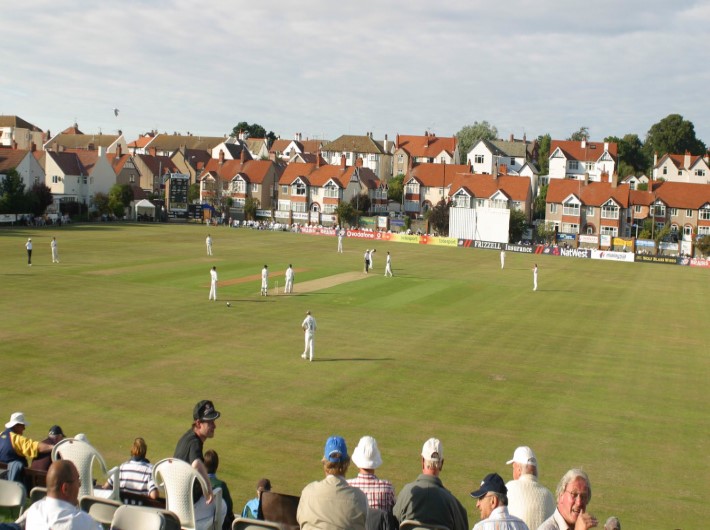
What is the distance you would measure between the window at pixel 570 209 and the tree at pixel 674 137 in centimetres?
6224

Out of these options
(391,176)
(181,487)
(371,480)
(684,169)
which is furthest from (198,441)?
(391,176)

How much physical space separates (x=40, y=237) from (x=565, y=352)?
154ft

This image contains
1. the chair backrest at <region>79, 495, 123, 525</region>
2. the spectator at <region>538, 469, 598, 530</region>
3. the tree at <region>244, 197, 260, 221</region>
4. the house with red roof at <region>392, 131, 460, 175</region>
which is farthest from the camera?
the house with red roof at <region>392, 131, 460, 175</region>

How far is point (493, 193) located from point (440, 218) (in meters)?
9.78

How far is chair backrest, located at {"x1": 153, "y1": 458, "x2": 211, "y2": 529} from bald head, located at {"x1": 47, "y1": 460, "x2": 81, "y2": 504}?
78.7 inches

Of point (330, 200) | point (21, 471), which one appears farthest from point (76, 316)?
point (330, 200)

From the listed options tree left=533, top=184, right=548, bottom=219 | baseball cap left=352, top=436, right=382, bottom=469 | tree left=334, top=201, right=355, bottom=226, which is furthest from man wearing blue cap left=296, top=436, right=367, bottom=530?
tree left=533, top=184, right=548, bottom=219

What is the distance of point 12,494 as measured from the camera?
7590 mm

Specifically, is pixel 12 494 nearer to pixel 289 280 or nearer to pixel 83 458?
pixel 83 458

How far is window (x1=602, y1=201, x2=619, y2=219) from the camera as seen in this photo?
85.5 m

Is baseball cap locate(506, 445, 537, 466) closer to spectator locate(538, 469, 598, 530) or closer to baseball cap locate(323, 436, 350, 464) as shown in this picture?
spectator locate(538, 469, 598, 530)

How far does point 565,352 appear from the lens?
86.4 feet

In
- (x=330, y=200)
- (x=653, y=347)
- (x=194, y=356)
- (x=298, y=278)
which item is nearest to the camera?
(x=194, y=356)

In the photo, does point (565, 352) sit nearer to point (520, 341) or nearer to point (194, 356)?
point (520, 341)
